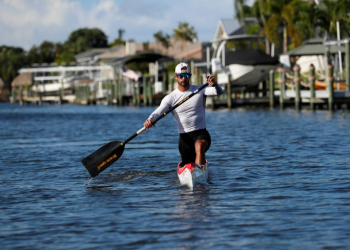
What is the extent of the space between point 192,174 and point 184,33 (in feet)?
407

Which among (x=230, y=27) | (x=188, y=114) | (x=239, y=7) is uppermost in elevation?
(x=239, y=7)

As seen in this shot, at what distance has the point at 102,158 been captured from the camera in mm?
16062

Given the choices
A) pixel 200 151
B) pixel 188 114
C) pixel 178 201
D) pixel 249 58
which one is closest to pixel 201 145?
pixel 200 151

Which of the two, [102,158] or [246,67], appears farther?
[246,67]

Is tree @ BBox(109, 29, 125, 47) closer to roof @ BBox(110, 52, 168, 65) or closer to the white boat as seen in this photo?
roof @ BBox(110, 52, 168, 65)

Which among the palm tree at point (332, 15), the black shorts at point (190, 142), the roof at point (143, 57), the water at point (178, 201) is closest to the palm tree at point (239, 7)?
the roof at point (143, 57)

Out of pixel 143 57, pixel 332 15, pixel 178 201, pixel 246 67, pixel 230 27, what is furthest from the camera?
pixel 230 27

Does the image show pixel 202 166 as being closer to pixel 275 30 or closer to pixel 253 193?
pixel 253 193

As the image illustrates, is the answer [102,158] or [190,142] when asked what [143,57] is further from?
[190,142]

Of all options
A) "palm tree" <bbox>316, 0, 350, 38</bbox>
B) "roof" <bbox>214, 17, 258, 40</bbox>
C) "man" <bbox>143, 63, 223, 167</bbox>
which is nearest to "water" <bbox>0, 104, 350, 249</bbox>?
"man" <bbox>143, 63, 223, 167</bbox>

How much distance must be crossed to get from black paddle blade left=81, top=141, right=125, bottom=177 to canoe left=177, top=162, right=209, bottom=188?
2.19m

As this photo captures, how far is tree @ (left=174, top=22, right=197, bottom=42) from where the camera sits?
136 metres

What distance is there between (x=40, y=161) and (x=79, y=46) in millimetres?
175947

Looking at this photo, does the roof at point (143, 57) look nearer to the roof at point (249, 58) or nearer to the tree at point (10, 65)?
the roof at point (249, 58)
